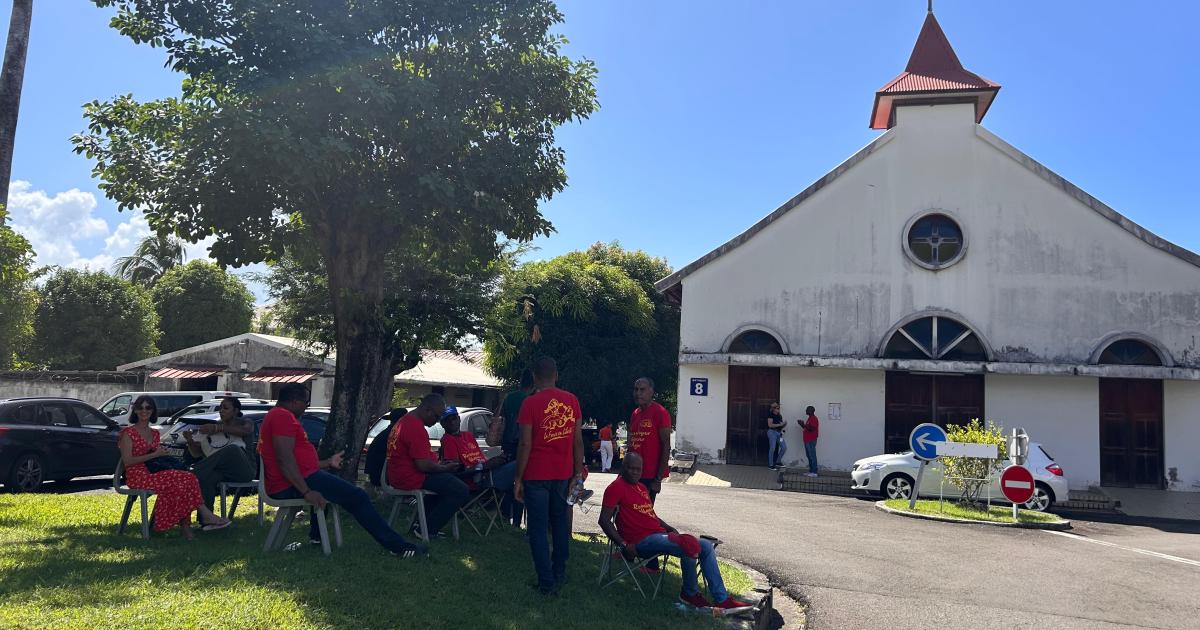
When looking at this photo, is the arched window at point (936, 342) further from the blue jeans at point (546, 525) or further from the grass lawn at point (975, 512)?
the blue jeans at point (546, 525)

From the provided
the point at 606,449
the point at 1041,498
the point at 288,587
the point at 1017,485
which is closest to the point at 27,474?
the point at 288,587

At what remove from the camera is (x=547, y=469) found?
637cm

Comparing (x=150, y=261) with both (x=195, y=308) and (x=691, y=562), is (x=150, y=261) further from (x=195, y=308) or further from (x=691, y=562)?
(x=691, y=562)

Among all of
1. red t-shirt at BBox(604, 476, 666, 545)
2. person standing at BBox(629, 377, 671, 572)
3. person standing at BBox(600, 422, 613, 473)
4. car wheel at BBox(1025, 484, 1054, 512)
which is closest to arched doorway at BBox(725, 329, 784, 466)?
person standing at BBox(600, 422, 613, 473)

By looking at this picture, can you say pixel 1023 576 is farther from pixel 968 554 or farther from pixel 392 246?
pixel 392 246

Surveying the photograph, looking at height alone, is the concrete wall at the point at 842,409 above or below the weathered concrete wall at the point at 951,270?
below

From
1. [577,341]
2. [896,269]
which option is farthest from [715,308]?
[577,341]

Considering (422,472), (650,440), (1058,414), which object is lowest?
(422,472)

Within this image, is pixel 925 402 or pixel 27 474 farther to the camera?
pixel 925 402

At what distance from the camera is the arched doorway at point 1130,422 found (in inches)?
788

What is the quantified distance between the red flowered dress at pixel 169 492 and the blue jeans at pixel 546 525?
3391 millimetres

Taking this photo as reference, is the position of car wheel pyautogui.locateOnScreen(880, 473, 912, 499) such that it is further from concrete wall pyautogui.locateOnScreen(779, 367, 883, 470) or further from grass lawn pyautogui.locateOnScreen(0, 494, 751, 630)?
grass lawn pyautogui.locateOnScreen(0, 494, 751, 630)

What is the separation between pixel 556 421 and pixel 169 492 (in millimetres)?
3798

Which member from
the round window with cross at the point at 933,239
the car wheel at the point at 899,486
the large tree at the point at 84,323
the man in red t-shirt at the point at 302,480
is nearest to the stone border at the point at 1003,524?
the car wheel at the point at 899,486
